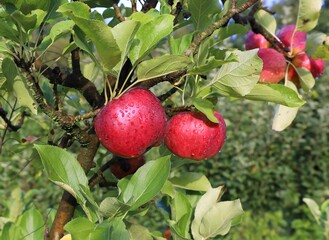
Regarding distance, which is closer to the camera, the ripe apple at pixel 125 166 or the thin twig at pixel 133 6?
the thin twig at pixel 133 6

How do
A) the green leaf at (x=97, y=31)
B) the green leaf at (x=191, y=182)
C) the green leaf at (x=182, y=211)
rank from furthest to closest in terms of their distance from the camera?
1. the green leaf at (x=191, y=182)
2. the green leaf at (x=182, y=211)
3. the green leaf at (x=97, y=31)

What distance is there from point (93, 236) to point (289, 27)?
2.31 ft

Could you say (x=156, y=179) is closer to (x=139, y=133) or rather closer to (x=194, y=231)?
(x=139, y=133)

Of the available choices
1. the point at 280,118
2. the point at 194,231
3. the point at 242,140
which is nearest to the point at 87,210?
the point at 194,231

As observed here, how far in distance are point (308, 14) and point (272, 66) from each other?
17 cm

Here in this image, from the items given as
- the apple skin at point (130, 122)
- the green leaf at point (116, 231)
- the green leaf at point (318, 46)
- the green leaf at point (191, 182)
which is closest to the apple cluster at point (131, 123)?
the apple skin at point (130, 122)

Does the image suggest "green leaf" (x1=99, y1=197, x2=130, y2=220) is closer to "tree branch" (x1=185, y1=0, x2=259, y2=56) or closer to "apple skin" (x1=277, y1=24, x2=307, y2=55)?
"tree branch" (x1=185, y1=0, x2=259, y2=56)

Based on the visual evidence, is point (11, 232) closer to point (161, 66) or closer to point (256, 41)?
point (161, 66)

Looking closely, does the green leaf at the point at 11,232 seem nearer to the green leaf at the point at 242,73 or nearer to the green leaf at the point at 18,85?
the green leaf at the point at 18,85

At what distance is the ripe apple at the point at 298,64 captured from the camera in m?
1.03

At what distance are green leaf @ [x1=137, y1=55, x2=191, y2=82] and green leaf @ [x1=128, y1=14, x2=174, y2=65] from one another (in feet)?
0.05

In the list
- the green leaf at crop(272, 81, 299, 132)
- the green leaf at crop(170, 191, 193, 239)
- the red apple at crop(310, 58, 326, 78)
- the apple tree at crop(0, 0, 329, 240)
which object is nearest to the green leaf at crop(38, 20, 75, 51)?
the apple tree at crop(0, 0, 329, 240)

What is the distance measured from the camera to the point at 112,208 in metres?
0.62

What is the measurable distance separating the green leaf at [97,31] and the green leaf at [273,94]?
175 millimetres
